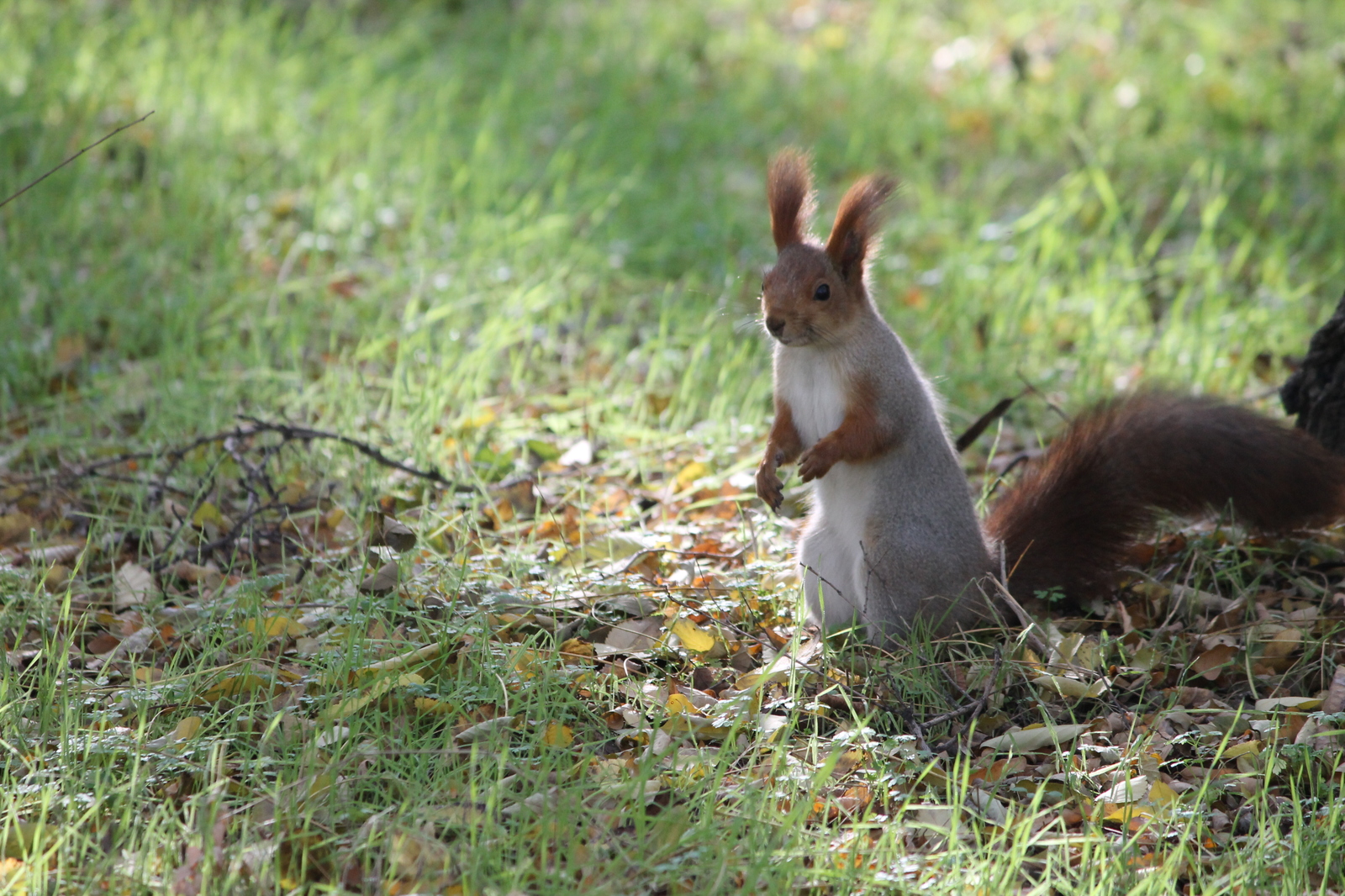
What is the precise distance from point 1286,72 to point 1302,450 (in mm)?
3622

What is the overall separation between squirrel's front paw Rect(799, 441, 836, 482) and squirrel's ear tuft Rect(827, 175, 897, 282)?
1.02 feet

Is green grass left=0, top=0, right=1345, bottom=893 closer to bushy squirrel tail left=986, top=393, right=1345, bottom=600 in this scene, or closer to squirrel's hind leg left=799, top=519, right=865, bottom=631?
squirrel's hind leg left=799, top=519, right=865, bottom=631

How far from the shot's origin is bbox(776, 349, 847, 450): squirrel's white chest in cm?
223

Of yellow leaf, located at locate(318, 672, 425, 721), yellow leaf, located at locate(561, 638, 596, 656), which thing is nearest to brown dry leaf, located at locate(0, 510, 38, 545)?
yellow leaf, located at locate(318, 672, 425, 721)

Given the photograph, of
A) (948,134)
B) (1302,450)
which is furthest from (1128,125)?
(1302,450)

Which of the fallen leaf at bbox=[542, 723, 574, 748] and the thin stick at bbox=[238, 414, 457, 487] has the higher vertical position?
the thin stick at bbox=[238, 414, 457, 487]

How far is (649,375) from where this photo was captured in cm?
337

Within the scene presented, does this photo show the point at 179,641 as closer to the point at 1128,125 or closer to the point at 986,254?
the point at 986,254

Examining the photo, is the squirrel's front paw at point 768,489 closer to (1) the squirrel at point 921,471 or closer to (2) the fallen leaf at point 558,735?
(1) the squirrel at point 921,471

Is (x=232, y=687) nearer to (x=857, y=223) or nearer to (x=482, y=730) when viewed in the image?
(x=482, y=730)

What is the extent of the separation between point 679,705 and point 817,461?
1.64 feet

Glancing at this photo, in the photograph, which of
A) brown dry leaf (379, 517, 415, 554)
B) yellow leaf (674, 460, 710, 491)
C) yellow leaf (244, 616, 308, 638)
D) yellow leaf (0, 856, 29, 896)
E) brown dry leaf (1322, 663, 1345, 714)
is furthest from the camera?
yellow leaf (674, 460, 710, 491)

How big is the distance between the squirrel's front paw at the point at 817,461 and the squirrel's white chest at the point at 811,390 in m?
0.10

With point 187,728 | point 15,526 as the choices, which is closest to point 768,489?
point 187,728
